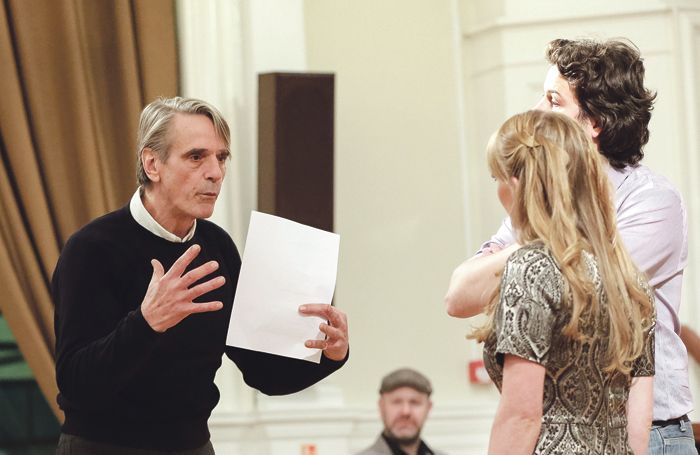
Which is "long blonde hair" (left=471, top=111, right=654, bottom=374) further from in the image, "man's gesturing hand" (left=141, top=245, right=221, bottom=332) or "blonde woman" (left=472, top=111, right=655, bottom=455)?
"man's gesturing hand" (left=141, top=245, right=221, bottom=332)

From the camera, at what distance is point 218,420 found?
3498 millimetres

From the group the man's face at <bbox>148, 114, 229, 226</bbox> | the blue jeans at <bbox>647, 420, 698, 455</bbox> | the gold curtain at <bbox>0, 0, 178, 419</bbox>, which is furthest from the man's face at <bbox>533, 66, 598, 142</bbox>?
the gold curtain at <bbox>0, 0, 178, 419</bbox>

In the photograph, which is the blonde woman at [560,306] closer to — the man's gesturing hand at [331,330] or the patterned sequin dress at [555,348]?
the patterned sequin dress at [555,348]

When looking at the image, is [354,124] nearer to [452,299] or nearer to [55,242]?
[55,242]

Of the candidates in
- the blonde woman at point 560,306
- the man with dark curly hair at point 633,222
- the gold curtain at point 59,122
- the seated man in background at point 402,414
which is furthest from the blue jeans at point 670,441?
the gold curtain at point 59,122

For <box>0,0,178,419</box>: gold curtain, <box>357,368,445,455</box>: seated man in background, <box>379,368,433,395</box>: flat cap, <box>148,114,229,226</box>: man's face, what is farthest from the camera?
<box>379,368,433,395</box>: flat cap

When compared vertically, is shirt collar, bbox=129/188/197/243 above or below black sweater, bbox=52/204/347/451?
above

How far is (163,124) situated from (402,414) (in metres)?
1.97

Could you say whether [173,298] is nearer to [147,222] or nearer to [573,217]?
[147,222]

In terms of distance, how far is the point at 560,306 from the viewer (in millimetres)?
1278

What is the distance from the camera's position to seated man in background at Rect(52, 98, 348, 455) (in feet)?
5.18

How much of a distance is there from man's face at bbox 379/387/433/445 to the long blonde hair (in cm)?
207

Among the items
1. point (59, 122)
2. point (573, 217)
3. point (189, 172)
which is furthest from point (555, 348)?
point (59, 122)

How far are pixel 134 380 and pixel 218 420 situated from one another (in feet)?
6.12
